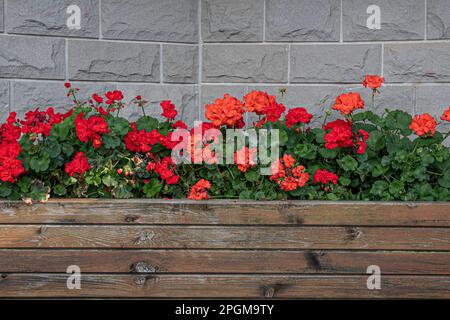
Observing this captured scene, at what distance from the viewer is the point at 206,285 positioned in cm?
218

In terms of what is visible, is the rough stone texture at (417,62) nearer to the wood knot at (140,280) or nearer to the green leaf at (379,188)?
the green leaf at (379,188)

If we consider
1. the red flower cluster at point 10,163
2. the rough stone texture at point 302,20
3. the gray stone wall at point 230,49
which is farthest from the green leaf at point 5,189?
the rough stone texture at point 302,20

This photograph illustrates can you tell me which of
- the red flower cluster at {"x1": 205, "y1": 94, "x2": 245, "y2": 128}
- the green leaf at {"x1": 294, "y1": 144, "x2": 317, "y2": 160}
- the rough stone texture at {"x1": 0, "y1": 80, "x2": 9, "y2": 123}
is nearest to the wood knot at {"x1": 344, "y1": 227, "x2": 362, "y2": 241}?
the green leaf at {"x1": 294, "y1": 144, "x2": 317, "y2": 160}

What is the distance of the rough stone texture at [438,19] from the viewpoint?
277 centimetres

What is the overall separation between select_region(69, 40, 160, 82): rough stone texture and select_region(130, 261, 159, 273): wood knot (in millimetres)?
1032

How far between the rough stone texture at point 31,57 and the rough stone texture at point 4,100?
0.04m

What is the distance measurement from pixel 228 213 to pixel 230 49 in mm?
986

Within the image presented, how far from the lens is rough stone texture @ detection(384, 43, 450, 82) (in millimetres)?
2789

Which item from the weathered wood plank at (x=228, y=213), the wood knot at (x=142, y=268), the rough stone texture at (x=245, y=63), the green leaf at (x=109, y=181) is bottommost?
the wood knot at (x=142, y=268)

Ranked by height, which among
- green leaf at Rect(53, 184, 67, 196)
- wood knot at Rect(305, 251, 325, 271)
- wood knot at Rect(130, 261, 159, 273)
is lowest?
wood knot at Rect(130, 261, 159, 273)

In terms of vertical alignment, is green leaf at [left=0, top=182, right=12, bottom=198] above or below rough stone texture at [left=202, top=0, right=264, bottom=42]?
below

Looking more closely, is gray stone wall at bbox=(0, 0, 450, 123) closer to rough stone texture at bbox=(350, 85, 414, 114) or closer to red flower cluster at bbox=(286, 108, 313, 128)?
rough stone texture at bbox=(350, 85, 414, 114)
